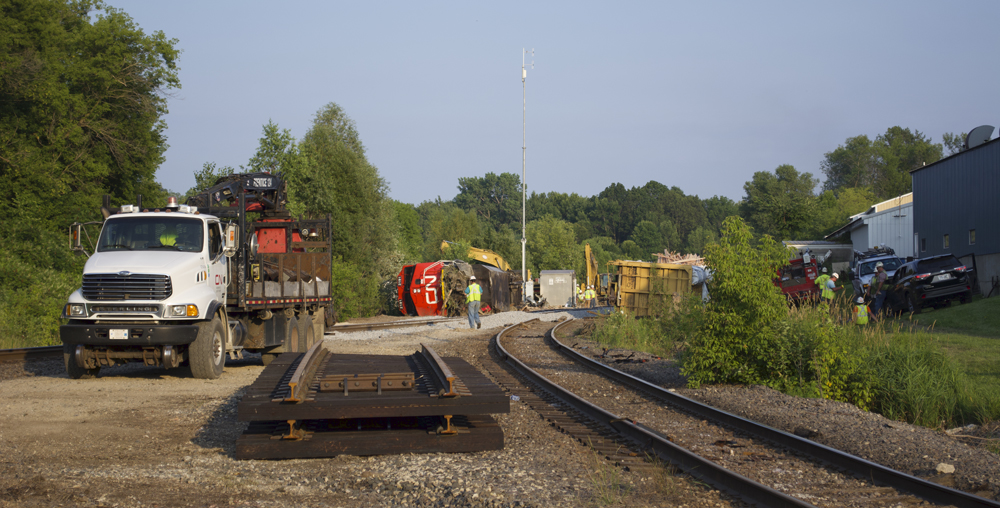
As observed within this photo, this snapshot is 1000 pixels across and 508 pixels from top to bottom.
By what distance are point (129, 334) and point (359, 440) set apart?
608 cm

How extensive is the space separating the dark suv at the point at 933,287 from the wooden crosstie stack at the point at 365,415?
18.7 m

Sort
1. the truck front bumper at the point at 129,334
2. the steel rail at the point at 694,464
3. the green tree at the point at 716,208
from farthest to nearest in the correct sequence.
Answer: the green tree at the point at 716,208
the truck front bumper at the point at 129,334
the steel rail at the point at 694,464

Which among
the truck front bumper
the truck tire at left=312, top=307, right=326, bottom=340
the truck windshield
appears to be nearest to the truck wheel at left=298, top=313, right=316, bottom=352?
the truck tire at left=312, top=307, right=326, bottom=340

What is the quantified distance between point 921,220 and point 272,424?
37.9 meters

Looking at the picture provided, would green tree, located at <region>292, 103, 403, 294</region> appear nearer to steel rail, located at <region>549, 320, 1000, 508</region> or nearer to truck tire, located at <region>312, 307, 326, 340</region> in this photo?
truck tire, located at <region>312, 307, 326, 340</region>

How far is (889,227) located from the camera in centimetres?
4909

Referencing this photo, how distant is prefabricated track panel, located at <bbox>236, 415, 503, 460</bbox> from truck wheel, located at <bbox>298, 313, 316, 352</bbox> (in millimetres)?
8277

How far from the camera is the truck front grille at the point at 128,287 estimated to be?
10883 mm

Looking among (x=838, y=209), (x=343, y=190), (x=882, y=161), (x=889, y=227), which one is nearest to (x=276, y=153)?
(x=343, y=190)

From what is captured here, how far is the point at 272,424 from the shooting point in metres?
7.02

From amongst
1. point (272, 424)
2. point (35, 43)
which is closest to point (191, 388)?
point (272, 424)

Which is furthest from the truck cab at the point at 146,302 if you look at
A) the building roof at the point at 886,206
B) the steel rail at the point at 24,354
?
the building roof at the point at 886,206

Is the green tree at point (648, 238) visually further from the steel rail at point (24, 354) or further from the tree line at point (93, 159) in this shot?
the steel rail at point (24, 354)

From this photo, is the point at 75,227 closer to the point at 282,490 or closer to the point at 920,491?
the point at 282,490
